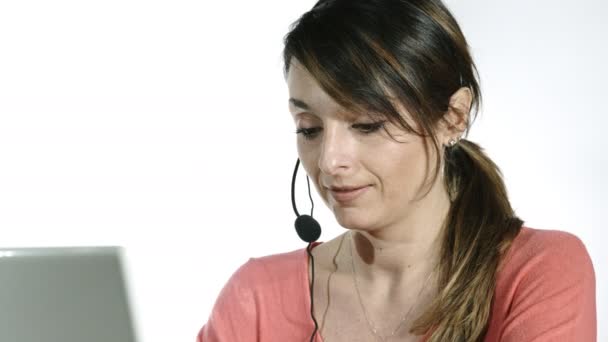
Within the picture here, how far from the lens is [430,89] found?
4.25 feet

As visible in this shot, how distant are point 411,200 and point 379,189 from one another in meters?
0.08

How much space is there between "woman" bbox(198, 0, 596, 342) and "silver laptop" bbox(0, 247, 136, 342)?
1.87 ft

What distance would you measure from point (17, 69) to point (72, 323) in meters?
1.45

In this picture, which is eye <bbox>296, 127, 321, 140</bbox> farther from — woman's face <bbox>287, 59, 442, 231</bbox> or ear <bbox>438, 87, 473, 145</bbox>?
ear <bbox>438, 87, 473, 145</bbox>

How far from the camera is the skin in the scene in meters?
1.28

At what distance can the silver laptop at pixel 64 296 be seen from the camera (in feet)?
2.33

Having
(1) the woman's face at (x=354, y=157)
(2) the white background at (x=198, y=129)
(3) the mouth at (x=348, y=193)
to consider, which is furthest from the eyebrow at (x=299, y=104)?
(2) the white background at (x=198, y=129)

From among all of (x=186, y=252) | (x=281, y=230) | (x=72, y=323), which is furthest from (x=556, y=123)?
(x=72, y=323)

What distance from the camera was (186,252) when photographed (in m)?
2.23

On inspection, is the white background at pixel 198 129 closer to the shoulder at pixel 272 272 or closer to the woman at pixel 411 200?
the shoulder at pixel 272 272

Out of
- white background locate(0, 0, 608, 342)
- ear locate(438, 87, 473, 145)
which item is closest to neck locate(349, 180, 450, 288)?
ear locate(438, 87, 473, 145)

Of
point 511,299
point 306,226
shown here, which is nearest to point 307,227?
point 306,226

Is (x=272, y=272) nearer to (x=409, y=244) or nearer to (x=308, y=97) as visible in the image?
(x=409, y=244)

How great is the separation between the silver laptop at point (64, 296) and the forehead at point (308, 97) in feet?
1.91
